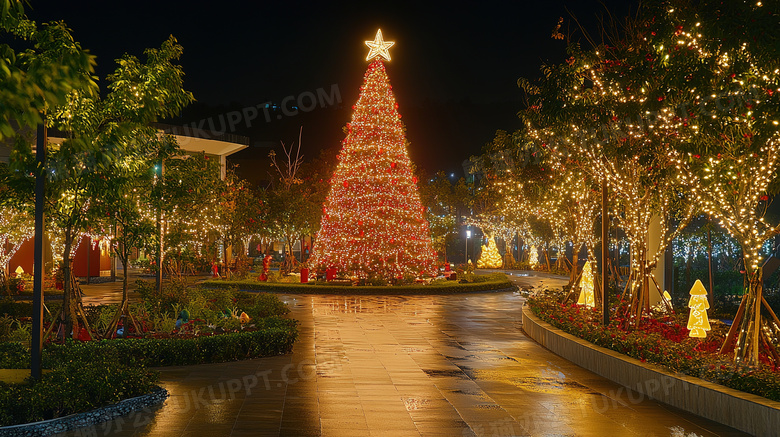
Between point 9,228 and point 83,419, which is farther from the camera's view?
point 9,228

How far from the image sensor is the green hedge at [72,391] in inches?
315

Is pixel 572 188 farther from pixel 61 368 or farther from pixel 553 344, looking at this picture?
pixel 61 368

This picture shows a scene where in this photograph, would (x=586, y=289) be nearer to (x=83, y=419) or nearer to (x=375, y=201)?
(x=375, y=201)

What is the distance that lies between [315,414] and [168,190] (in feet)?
27.1

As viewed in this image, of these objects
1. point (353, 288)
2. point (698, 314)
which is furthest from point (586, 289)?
point (353, 288)

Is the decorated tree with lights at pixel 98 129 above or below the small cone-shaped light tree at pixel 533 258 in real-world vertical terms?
above

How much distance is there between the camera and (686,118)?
1184 cm

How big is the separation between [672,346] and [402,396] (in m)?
4.40

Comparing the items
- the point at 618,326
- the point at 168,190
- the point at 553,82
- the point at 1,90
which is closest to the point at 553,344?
the point at 618,326

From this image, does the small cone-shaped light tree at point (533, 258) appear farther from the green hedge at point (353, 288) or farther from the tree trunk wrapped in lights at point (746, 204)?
the tree trunk wrapped in lights at point (746, 204)

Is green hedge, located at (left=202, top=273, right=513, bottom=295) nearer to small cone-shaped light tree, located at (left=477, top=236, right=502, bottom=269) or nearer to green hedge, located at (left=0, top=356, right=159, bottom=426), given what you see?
green hedge, located at (left=0, top=356, right=159, bottom=426)

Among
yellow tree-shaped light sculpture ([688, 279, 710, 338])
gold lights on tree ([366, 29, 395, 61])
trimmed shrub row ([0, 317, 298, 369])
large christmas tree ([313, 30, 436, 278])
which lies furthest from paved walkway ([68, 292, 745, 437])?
gold lights on tree ([366, 29, 395, 61])

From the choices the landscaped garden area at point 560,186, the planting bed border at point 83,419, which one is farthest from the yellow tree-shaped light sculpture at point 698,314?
the planting bed border at point 83,419

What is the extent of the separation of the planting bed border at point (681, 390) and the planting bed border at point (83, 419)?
7030 millimetres
